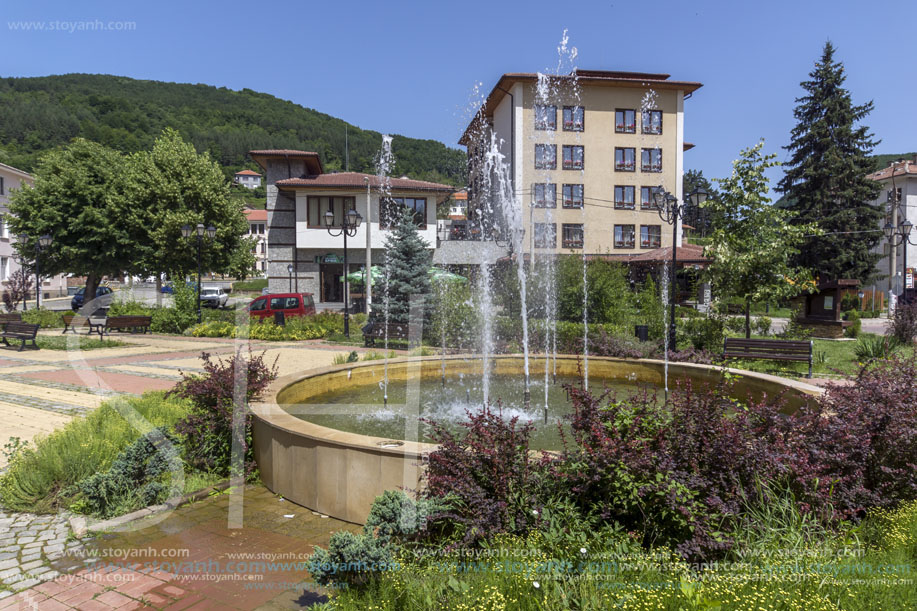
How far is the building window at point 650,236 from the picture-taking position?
3878 cm

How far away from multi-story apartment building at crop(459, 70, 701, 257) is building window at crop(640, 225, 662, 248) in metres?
0.07

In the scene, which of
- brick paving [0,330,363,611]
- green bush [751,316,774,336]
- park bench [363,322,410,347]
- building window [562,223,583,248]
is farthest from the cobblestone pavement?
building window [562,223,583,248]

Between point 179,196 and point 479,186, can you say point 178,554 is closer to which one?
point 179,196

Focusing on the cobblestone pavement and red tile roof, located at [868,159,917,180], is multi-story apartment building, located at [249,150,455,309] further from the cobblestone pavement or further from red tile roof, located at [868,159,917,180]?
red tile roof, located at [868,159,917,180]

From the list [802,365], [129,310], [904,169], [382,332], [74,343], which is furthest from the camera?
[904,169]

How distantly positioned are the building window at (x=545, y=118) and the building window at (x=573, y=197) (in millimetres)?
4273

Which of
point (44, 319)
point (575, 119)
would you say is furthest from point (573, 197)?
point (44, 319)

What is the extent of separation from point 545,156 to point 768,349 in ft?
93.9

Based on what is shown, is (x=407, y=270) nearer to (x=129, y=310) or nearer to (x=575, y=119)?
(x=129, y=310)

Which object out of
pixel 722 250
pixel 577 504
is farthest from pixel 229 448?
pixel 722 250

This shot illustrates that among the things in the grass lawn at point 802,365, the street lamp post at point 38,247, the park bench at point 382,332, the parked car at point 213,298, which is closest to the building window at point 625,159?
the park bench at point 382,332

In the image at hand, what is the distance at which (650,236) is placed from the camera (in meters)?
38.9

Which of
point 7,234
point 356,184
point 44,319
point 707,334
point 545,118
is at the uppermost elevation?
point 545,118

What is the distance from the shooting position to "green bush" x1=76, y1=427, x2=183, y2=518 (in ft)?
15.2
